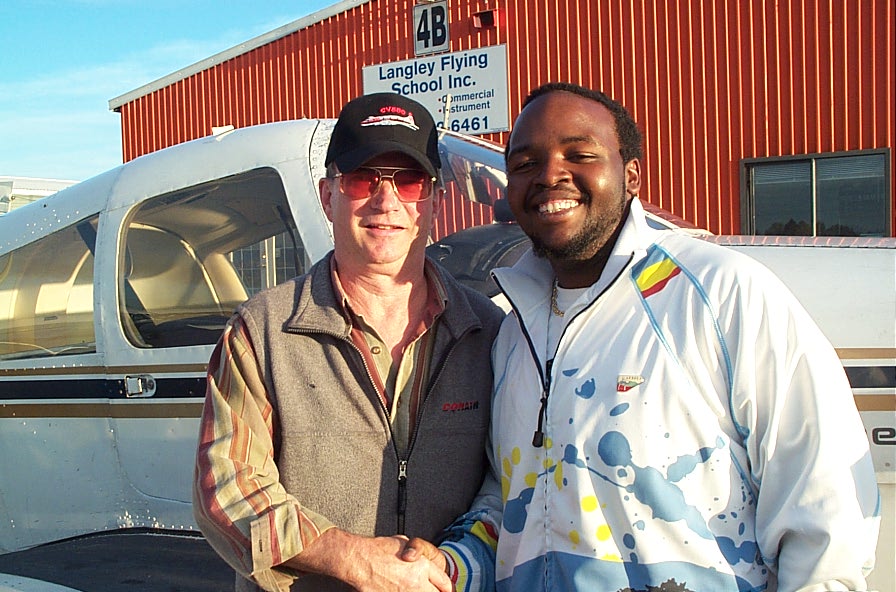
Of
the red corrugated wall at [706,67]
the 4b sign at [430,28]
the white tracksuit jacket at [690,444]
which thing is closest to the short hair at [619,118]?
the white tracksuit jacket at [690,444]

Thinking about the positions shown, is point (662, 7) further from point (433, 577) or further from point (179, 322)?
point (433, 577)

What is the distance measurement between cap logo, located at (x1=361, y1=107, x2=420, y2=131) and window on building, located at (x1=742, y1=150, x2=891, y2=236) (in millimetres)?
10204

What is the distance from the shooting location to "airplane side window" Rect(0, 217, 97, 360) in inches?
145

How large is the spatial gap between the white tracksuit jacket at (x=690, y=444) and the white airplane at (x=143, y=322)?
1.22m

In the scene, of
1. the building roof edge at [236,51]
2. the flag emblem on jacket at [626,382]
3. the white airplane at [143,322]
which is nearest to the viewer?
the flag emblem on jacket at [626,382]

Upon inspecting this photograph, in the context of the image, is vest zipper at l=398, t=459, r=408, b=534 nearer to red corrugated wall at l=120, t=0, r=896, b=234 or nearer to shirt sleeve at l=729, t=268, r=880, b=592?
shirt sleeve at l=729, t=268, r=880, b=592

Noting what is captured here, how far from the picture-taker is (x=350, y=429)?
6.70ft

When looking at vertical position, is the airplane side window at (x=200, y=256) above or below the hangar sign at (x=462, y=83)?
below

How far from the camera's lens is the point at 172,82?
17.1 metres

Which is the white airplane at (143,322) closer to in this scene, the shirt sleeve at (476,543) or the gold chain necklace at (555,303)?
the gold chain necklace at (555,303)

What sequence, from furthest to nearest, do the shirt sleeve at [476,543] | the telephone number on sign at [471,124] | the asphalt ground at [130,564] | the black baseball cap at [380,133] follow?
the telephone number on sign at [471,124], the asphalt ground at [130,564], the black baseball cap at [380,133], the shirt sleeve at [476,543]

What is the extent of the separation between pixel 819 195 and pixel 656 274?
35.1ft

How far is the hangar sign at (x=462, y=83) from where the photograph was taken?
13.7 metres

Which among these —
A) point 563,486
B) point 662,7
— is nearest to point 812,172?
point 662,7
